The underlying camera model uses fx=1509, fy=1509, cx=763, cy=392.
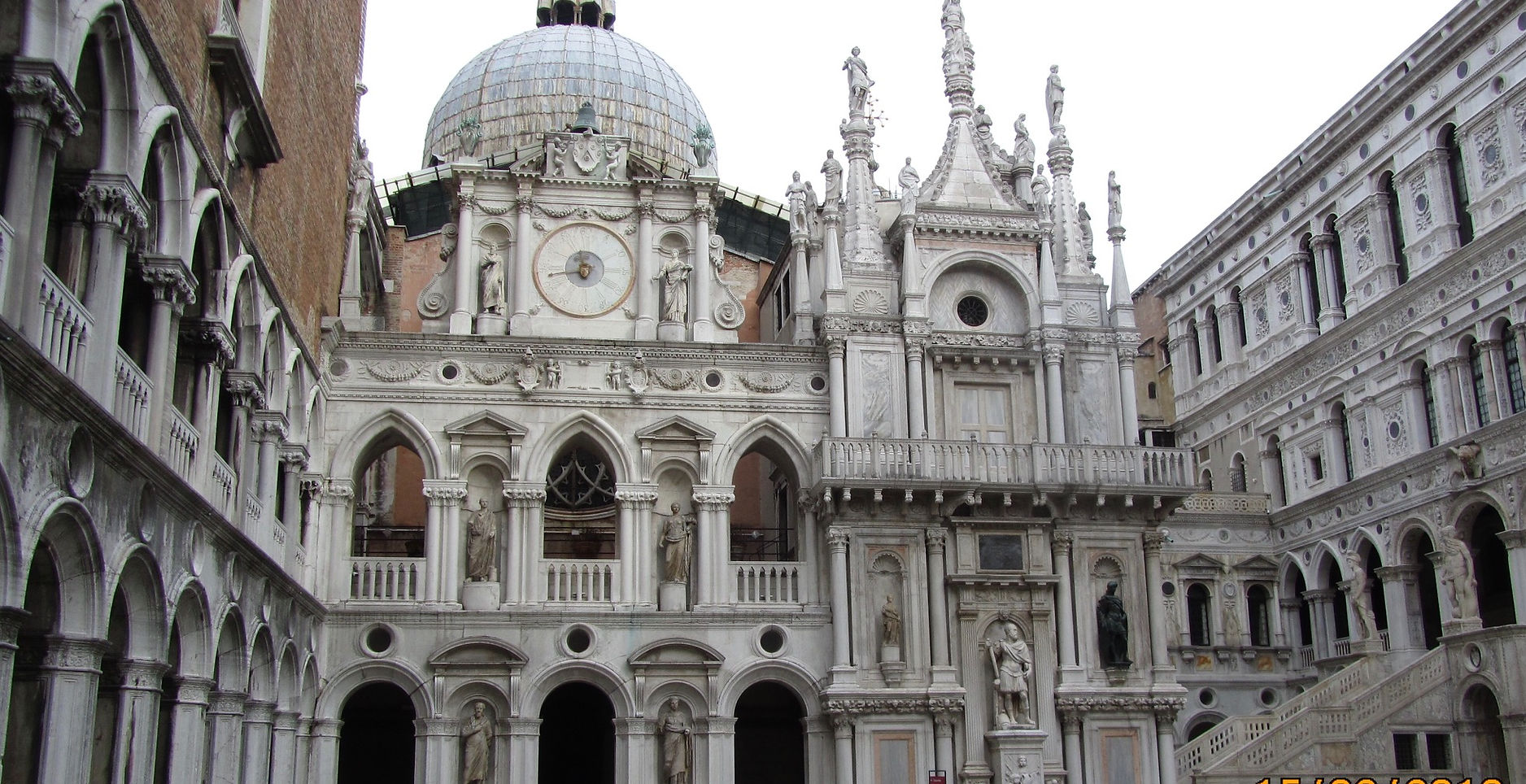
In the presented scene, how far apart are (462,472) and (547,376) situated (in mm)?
2308

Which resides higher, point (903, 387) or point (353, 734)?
point (903, 387)

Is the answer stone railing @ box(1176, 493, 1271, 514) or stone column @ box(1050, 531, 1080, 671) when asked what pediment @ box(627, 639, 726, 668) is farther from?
stone railing @ box(1176, 493, 1271, 514)

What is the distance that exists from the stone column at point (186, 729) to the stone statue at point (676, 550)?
34.7 feet

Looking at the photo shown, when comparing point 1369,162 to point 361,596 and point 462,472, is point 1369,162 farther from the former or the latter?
point 361,596

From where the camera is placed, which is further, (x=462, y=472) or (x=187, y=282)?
(x=462, y=472)

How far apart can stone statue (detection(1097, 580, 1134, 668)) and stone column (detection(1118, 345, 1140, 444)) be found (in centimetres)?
333

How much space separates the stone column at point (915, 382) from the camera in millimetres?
28375

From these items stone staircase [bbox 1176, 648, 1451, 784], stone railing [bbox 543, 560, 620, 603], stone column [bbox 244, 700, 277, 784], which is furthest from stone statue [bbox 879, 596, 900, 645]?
stone column [bbox 244, 700, 277, 784]

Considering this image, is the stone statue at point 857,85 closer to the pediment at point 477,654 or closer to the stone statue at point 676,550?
the stone statue at point 676,550

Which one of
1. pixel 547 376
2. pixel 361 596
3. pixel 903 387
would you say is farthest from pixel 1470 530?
pixel 361 596

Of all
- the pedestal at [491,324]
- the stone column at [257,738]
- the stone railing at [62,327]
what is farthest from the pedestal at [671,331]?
the stone railing at [62,327]

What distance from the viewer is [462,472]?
88.8ft

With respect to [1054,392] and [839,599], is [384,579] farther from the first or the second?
[1054,392]

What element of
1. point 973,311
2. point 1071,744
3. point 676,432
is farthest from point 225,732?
→ point 973,311
